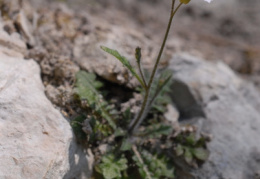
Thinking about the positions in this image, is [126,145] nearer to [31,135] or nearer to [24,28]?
[31,135]

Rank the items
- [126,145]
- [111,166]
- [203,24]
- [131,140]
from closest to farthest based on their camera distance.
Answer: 1. [111,166]
2. [126,145]
3. [131,140]
4. [203,24]

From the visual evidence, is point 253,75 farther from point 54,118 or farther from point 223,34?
point 54,118

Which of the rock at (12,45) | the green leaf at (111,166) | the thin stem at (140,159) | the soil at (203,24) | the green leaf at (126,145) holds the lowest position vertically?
the green leaf at (111,166)

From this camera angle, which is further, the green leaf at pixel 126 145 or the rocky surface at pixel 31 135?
the green leaf at pixel 126 145

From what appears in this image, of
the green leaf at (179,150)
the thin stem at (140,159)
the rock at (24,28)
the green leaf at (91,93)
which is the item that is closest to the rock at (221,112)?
the green leaf at (179,150)

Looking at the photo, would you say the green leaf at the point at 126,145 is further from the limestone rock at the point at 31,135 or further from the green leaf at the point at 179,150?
the green leaf at the point at 179,150

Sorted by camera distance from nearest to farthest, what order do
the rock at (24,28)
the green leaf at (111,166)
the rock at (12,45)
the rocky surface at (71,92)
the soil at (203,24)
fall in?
the rocky surface at (71,92) < the green leaf at (111,166) < the rock at (12,45) < the rock at (24,28) < the soil at (203,24)

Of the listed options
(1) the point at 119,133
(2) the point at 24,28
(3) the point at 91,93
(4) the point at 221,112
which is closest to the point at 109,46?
(3) the point at 91,93

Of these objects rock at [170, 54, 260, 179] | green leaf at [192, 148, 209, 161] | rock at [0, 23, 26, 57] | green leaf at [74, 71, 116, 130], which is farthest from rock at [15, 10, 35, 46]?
green leaf at [192, 148, 209, 161]

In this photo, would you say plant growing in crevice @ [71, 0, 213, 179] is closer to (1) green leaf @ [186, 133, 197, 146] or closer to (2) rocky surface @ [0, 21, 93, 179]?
(1) green leaf @ [186, 133, 197, 146]
